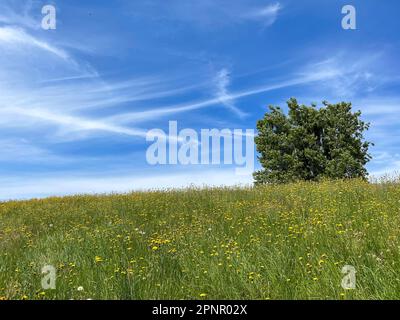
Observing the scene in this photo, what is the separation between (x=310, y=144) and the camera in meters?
30.9

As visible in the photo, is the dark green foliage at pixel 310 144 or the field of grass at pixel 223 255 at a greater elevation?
the dark green foliage at pixel 310 144

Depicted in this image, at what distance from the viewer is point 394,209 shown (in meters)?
7.57

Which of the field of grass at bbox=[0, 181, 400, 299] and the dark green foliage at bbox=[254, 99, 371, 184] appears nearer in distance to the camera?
the field of grass at bbox=[0, 181, 400, 299]

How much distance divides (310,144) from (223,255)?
26589mm

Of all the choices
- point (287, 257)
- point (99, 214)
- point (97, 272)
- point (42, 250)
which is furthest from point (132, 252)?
point (99, 214)

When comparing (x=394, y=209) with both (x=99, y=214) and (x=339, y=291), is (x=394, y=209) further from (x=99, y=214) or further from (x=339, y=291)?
(x=99, y=214)

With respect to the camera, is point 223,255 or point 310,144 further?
point 310,144

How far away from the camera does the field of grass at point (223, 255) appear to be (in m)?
4.64

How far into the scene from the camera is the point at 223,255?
5719 mm

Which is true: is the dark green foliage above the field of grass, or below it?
above

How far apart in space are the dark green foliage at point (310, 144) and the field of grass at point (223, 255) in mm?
20535

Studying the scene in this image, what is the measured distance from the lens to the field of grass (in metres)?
4.64

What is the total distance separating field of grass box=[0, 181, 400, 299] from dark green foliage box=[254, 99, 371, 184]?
2054 centimetres

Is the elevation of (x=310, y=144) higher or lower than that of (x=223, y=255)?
higher
